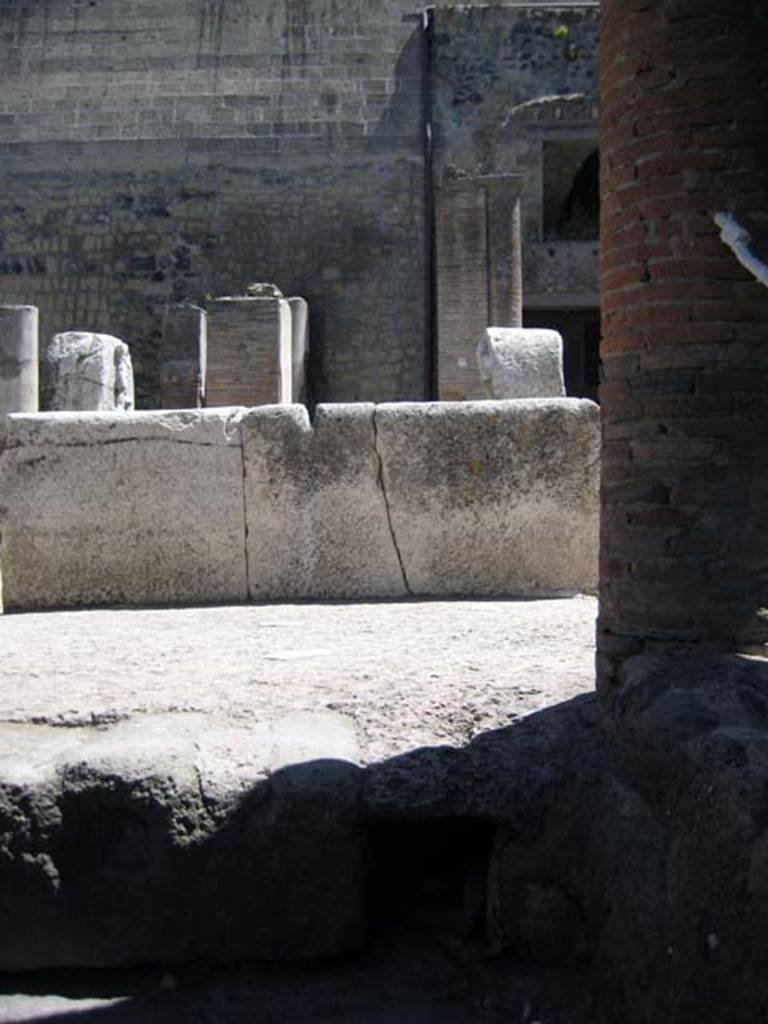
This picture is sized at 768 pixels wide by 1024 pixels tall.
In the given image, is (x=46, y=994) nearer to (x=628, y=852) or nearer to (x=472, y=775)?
(x=472, y=775)

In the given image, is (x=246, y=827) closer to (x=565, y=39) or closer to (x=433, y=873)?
(x=433, y=873)

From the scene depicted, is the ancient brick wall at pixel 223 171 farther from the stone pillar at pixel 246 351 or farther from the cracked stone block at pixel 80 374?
the cracked stone block at pixel 80 374

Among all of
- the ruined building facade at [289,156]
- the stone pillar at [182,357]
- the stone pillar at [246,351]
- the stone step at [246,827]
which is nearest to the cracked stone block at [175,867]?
the stone step at [246,827]

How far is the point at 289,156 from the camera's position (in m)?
18.1

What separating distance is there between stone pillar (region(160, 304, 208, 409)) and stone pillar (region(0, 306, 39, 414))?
1875 mm

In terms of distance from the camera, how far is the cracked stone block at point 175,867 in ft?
9.54

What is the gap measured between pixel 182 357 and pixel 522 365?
6.80 metres

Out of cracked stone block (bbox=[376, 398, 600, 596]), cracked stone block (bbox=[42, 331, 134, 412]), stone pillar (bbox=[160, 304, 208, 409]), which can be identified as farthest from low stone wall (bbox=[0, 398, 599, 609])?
Answer: stone pillar (bbox=[160, 304, 208, 409])

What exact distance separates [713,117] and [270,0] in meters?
16.7

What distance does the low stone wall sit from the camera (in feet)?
17.9

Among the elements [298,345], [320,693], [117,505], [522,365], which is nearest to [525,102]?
[298,345]

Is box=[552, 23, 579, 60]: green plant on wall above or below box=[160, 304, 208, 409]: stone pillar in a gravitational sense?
above

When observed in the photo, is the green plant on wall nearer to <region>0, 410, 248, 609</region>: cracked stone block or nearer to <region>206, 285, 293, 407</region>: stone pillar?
<region>206, 285, 293, 407</region>: stone pillar

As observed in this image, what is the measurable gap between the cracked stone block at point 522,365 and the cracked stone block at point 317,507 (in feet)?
7.42
